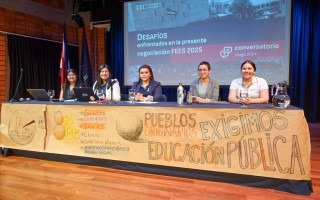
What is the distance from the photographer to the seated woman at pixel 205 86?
2.86 metres

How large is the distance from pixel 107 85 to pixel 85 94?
49 centimetres

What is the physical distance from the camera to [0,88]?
15.1ft

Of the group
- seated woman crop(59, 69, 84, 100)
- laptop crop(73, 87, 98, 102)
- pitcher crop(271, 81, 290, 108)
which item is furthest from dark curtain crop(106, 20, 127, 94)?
pitcher crop(271, 81, 290, 108)

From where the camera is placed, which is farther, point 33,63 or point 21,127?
point 33,63

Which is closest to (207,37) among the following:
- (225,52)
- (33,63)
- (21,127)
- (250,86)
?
(225,52)

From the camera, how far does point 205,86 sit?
292 cm

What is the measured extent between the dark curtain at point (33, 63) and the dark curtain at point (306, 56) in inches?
187

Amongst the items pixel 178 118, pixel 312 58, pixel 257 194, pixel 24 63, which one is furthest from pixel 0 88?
pixel 312 58

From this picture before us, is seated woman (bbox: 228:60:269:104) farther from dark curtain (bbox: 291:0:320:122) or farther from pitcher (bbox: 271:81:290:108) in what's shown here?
dark curtain (bbox: 291:0:320:122)

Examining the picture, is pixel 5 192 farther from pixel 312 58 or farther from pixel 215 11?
pixel 312 58

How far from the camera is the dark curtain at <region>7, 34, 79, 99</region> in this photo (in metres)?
4.70

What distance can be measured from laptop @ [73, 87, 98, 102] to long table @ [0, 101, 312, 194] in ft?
0.75

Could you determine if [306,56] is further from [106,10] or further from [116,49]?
[106,10]

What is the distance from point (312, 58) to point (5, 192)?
504 cm
